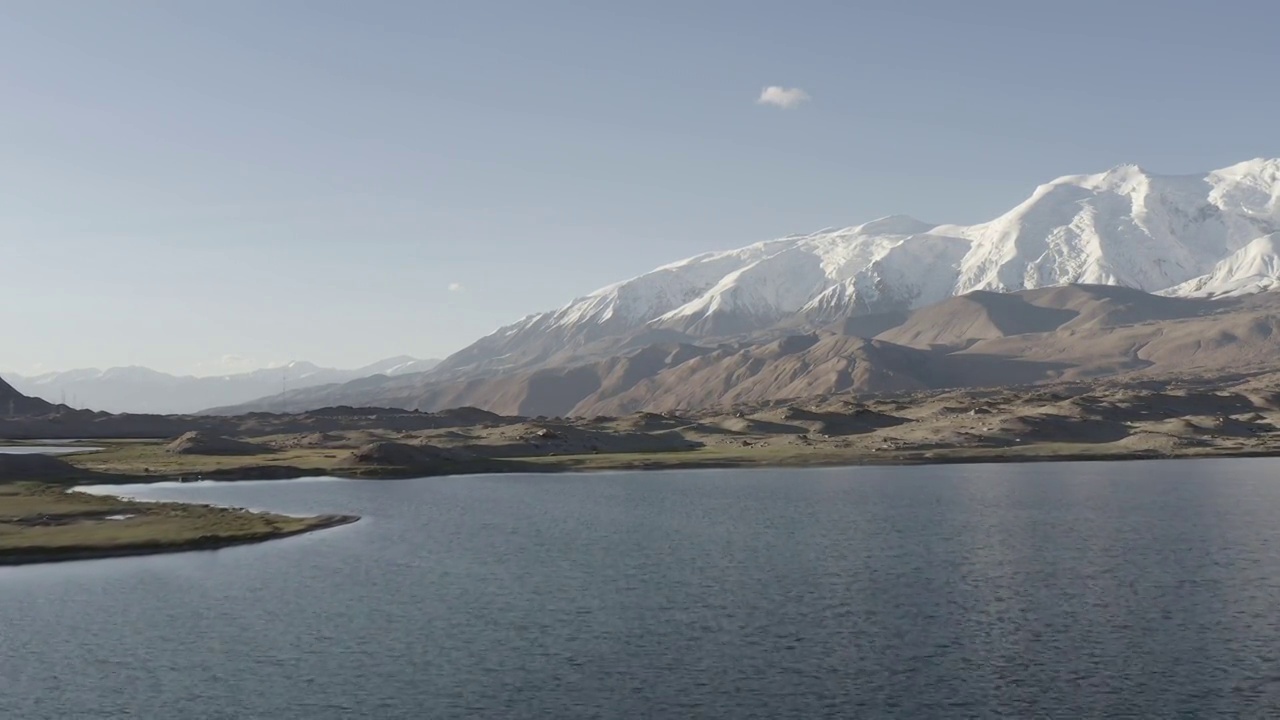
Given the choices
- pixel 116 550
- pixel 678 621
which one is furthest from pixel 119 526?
pixel 678 621

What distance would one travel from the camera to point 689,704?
5244 cm

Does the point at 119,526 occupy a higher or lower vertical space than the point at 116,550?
higher

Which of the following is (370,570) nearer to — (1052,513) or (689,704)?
(689,704)

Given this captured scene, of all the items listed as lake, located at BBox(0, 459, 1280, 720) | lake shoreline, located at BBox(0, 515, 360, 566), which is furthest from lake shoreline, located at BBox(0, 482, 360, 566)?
lake, located at BBox(0, 459, 1280, 720)

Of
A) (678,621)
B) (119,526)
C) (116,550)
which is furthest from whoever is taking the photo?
(119,526)

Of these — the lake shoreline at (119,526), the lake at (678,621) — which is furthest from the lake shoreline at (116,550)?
the lake at (678,621)

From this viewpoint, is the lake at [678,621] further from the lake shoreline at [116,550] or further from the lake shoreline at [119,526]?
the lake shoreline at [119,526]

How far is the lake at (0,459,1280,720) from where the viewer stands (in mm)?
53656

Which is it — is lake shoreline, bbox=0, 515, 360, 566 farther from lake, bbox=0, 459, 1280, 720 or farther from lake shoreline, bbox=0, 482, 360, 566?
lake, bbox=0, 459, 1280, 720

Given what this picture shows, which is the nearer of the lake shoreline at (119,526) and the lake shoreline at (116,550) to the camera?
the lake shoreline at (116,550)

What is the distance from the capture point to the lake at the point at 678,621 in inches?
2112

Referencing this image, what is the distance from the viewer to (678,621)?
69.8 meters

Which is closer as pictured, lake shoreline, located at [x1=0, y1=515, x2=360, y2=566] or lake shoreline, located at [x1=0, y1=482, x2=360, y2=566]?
lake shoreline, located at [x1=0, y1=515, x2=360, y2=566]

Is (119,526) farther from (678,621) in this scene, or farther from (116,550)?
(678,621)
